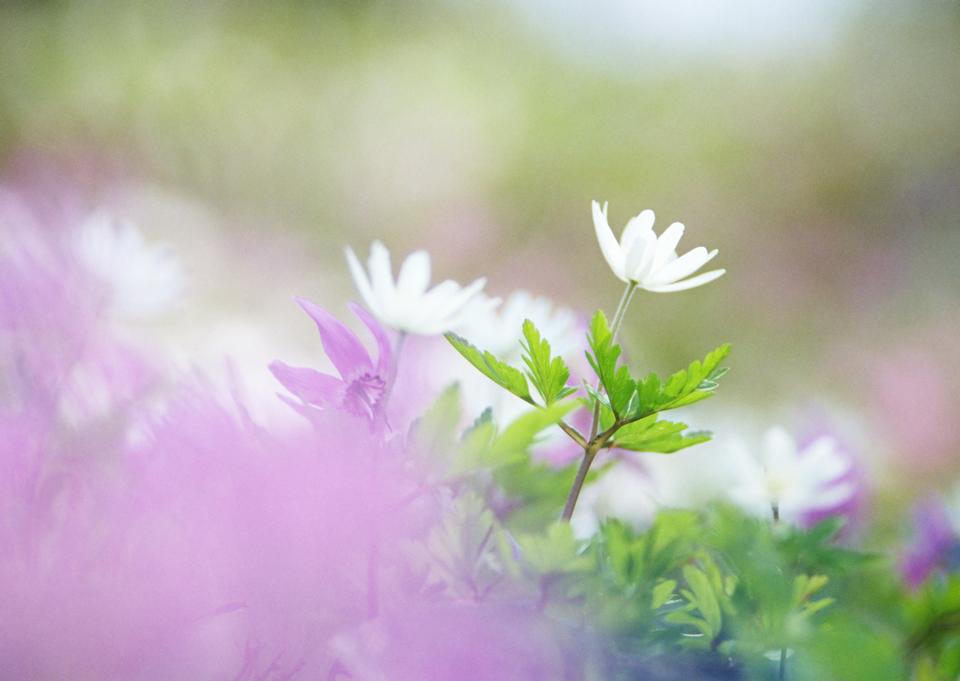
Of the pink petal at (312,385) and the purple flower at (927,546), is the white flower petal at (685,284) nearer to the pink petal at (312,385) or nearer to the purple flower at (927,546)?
the pink petal at (312,385)

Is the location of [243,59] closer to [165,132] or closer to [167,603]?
[165,132]

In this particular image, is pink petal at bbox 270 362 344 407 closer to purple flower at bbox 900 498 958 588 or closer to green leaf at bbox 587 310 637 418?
green leaf at bbox 587 310 637 418

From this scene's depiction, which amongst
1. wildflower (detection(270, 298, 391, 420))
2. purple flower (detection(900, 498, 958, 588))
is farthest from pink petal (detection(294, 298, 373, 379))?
purple flower (detection(900, 498, 958, 588))

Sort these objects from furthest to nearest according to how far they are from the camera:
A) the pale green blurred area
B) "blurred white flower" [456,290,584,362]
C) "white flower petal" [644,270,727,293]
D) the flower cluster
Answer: the pale green blurred area, "blurred white flower" [456,290,584,362], "white flower petal" [644,270,727,293], the flower cluster

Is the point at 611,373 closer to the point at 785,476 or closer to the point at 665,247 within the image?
the point at 665,247

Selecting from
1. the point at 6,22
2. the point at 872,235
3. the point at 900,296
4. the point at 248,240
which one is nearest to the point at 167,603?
the point at 248,240

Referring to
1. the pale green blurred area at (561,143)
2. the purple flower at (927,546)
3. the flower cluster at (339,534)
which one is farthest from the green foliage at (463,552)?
the pale green blurred area at (561,143)
